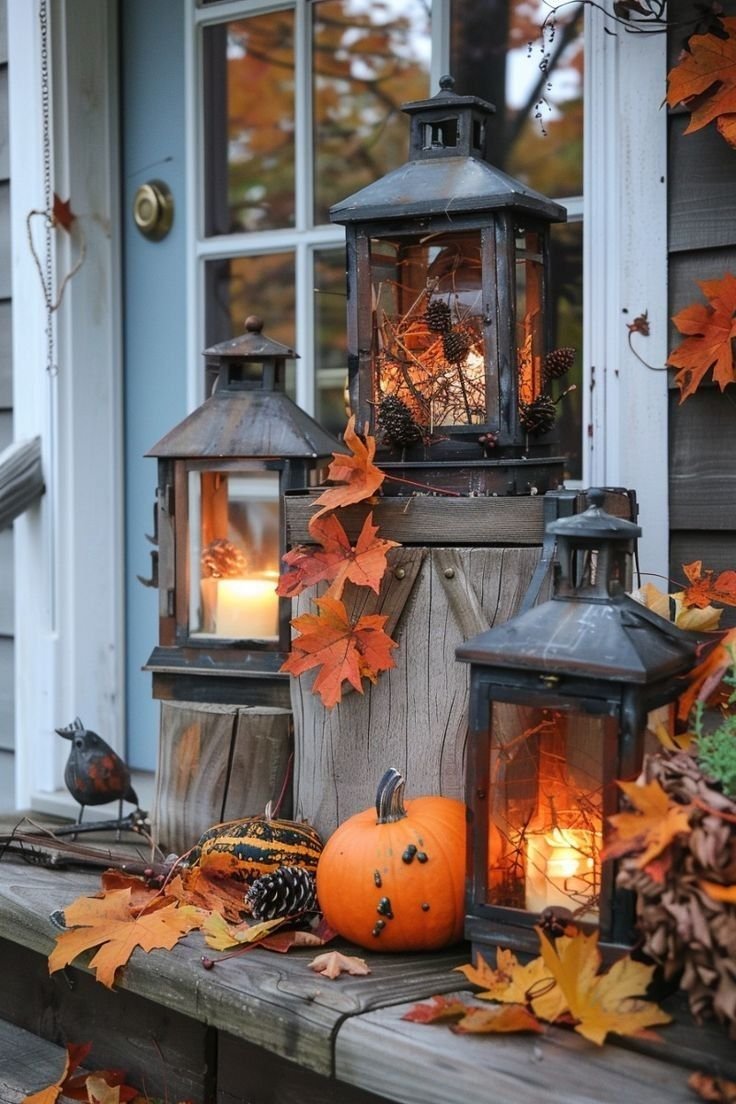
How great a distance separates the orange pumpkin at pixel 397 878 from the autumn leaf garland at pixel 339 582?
220 mm

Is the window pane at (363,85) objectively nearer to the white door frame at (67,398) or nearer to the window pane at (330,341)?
the window pane at (330,341)

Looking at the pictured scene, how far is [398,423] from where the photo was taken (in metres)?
2.10

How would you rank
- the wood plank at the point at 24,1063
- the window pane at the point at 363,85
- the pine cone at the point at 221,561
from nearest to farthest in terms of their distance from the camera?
the wood plank at the point at 24,1063 → the pine cone at the point at 221,561 → the window pane at the point at 363,85

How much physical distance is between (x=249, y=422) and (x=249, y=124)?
142 cm

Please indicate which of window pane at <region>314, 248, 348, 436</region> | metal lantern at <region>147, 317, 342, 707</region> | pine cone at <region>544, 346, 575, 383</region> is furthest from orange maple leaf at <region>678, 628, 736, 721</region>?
window pane at <region>314, 248, 348, 436</region>

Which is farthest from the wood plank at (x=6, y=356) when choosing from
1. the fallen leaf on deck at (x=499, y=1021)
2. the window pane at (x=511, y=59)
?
the fallen leaf on deck at (x=499, y=1021)

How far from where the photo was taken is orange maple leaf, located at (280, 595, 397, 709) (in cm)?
210

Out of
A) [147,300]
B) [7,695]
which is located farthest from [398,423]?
[7,695]

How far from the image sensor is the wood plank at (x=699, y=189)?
2.13 m

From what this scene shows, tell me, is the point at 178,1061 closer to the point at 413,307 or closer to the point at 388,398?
the point at 388,398

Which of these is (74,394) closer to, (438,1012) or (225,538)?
(225,538)

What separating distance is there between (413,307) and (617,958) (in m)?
1.03

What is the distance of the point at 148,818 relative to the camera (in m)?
2.68

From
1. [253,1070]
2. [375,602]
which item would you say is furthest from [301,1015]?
[375,602]
